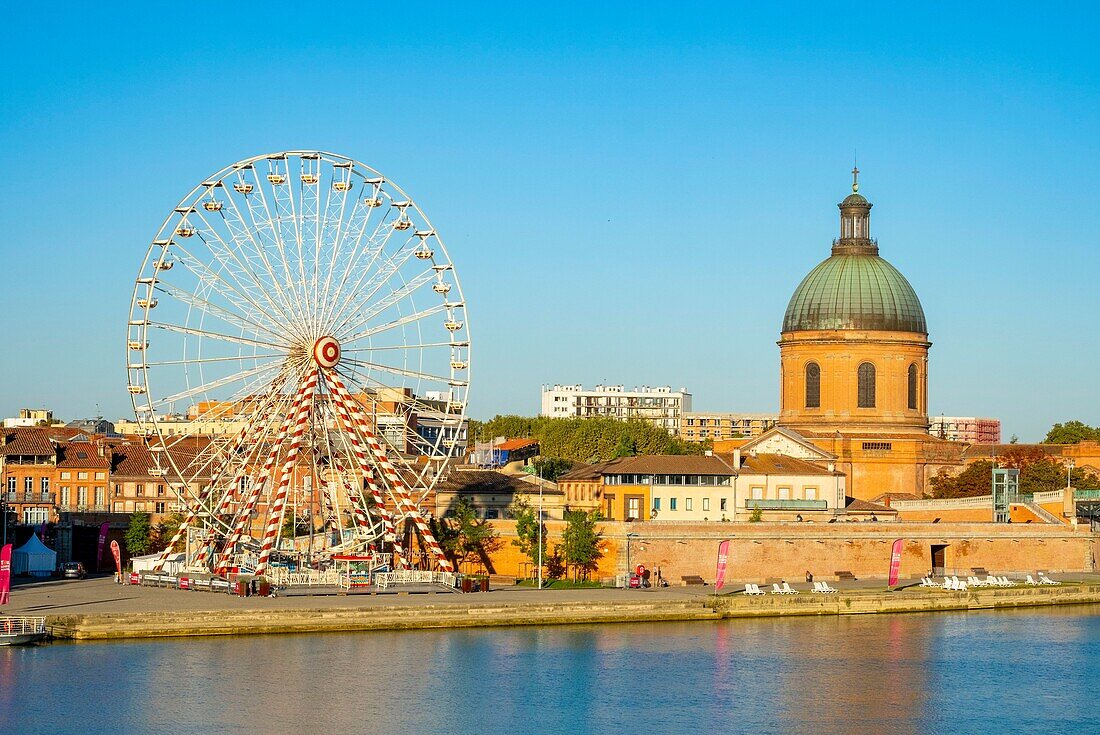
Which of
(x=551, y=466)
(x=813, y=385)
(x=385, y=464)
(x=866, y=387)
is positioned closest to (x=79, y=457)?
(x=551, y=466)

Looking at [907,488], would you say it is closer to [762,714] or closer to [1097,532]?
[1097,532]

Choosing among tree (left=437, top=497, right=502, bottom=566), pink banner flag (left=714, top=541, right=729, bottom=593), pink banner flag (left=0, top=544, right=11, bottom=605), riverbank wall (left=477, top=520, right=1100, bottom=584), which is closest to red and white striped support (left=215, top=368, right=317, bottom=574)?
pink banner flag (left=0, top=544, right=11, bottom=605)

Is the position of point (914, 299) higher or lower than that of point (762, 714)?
higher

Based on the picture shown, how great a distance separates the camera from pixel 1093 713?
59.0 metres

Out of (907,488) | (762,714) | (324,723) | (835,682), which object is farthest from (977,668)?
(907,488)

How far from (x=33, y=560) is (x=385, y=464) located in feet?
66.5

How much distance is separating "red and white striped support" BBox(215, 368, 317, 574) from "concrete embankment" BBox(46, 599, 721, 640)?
30.3 feet

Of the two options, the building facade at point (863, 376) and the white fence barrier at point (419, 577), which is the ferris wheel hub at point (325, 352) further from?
the building facade at point (863, 376)

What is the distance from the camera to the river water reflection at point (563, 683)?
5512cm

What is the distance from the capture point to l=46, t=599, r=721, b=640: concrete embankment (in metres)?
67.2

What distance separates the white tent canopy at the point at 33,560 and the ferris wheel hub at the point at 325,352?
66.3 ft

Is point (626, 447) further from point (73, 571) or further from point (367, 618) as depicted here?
point (367, 618)

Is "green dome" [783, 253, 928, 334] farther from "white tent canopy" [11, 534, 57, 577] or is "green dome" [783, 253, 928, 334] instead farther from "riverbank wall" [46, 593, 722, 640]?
"white tent canopy" [11, 534, 57, 577]

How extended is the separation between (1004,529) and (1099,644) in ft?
77.9
